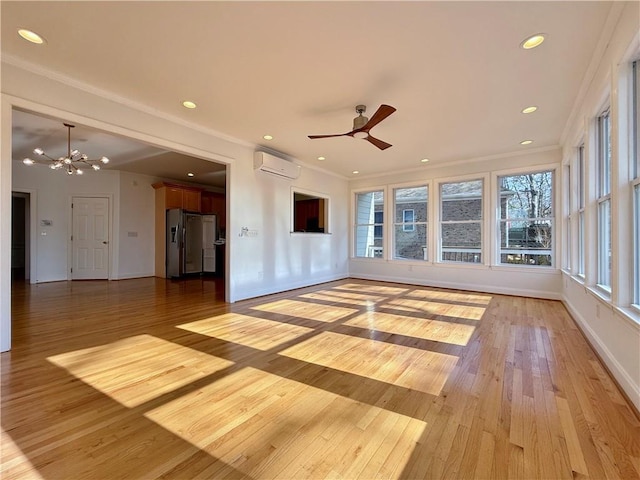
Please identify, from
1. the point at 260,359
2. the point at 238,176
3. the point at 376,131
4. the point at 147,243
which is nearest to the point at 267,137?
the point at 238,176

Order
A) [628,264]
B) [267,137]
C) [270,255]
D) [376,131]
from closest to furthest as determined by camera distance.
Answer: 1. [628,264]
2. [376,131]
3. [267,137]
4. [270,255]

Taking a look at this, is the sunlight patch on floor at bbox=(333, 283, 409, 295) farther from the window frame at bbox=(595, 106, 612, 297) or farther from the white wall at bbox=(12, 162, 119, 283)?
the white wall at bbox=(12, 162, 119, 283)

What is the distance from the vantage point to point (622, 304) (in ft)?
6.95

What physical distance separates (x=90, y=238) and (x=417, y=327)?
7990mm

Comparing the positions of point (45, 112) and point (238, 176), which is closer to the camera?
point (45, 112)

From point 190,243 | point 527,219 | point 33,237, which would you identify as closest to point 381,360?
point 527,219

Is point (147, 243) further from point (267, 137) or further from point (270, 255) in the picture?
point (267, 137)

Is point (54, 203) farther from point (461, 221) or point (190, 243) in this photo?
point (461, 221)

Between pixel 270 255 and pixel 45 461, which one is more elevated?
pixel 270 255

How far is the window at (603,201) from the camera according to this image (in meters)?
2.74

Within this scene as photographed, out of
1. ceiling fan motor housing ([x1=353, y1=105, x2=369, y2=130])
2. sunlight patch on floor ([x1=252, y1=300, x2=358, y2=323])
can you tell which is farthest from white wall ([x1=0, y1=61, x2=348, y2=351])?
ceiling fan motor housing ([x1=353, y1=105, x2=369, y2=130])

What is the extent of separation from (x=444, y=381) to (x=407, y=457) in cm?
92

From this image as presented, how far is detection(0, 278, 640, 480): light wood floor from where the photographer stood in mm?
1356

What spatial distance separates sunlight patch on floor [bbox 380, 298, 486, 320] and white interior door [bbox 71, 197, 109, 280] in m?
7.08
